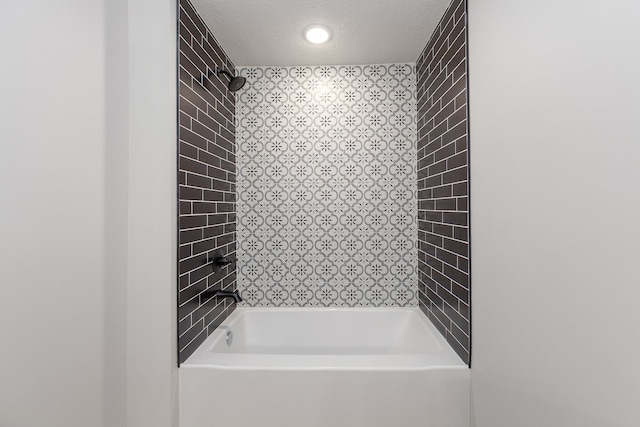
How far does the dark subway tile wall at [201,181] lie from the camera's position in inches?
62.2

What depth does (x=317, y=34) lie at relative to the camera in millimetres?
1957

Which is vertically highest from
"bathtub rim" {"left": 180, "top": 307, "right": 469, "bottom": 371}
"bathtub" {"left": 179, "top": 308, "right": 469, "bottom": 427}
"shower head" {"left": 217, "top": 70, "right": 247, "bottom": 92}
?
"shower head" {"left": 217, "top": 70, "right": 247, "bottom": 92}
